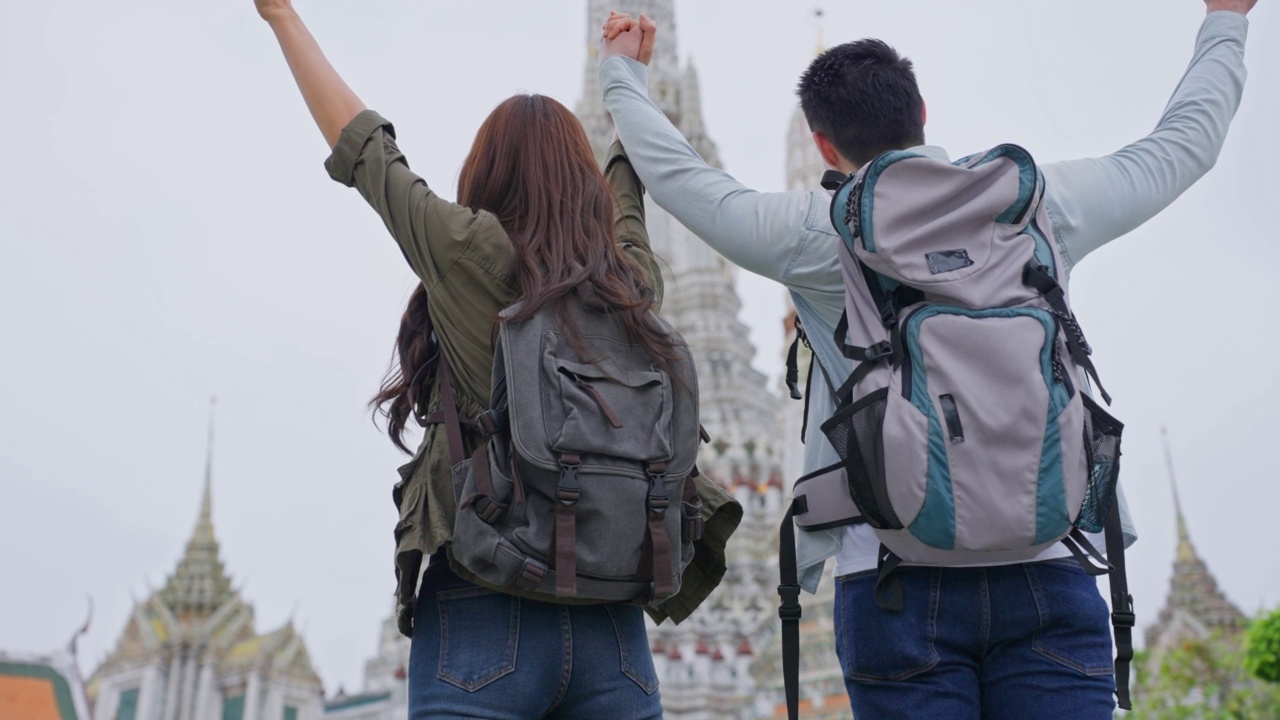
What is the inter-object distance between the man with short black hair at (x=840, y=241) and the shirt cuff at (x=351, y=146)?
50 centimetres

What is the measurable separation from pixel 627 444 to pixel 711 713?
70.5 feet

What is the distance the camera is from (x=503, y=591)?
234 cm

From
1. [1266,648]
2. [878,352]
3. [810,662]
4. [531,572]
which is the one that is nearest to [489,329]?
[531,572]

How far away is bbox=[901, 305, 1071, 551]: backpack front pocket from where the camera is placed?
2168 millimetres

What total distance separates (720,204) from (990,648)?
922 mm

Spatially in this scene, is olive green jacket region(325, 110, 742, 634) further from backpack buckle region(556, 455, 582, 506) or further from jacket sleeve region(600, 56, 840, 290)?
jacket sleeve region(600, 56, 840, 290)

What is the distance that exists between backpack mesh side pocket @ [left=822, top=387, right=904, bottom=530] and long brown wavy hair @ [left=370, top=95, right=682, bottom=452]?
0.36 metres

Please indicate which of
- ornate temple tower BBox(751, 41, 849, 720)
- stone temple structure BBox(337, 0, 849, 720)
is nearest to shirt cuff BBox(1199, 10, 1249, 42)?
stone temple structure BBox(337, 0, 849, 720)

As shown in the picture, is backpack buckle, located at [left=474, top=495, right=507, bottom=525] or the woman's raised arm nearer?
backpack buckle, located at [left=474, top=495, right=507, bottom=525]

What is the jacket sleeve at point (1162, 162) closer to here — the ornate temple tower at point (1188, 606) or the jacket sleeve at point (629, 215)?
the jacket sleeve at point (629, 215)

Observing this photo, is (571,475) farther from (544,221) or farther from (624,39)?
(624,39)

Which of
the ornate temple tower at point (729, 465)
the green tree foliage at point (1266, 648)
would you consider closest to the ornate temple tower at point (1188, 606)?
the ornate temple tower at point (729, 465)

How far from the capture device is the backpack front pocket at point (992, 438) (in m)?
2.17

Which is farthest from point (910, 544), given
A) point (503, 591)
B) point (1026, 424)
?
point (503, 591)
